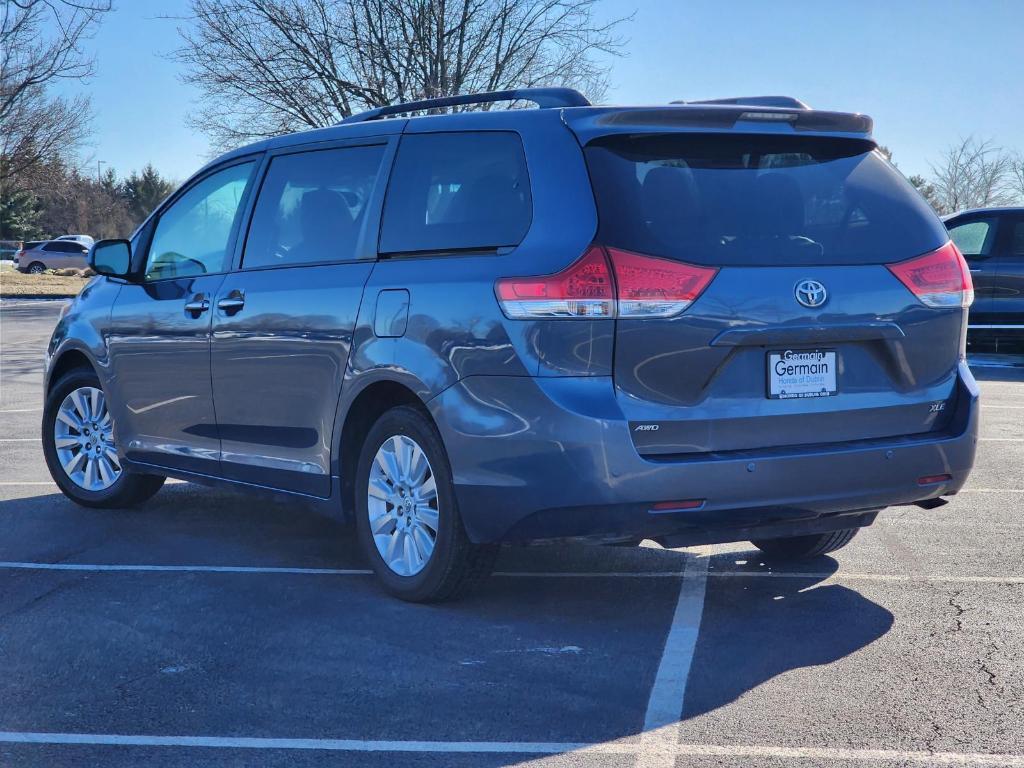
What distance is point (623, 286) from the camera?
183 inches

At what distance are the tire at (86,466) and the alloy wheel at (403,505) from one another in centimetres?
241

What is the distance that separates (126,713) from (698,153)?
2702 millimetres

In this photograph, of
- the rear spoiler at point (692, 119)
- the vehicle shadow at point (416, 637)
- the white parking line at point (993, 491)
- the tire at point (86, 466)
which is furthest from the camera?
Result: the white parking line at point (993, 491)

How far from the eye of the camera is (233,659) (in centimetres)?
468

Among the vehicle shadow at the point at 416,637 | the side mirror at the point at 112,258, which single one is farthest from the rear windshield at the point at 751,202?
the side mirror at the point at 112,258

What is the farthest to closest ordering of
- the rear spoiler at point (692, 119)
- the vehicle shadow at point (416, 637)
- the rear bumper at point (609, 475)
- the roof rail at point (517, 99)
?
the roof rail at point (517, 99) → the rear spoiler at point (692, 119) → the rear bumper at point (609, 475) → the vehicle shadow at point (416, 637)

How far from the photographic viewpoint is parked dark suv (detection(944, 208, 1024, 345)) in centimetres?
1705

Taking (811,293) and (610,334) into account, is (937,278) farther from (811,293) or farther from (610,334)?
(610,334)

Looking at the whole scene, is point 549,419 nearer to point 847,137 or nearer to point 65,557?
point 847,137

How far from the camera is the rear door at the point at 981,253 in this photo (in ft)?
56.2

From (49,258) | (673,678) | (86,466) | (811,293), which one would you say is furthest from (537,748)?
(49,258)

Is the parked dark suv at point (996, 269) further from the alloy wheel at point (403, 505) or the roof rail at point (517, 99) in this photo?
the alloy wheel at point (403, 505)

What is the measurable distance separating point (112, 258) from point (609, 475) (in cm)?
357

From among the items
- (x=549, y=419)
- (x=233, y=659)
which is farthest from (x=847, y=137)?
(x=233, y=659)
